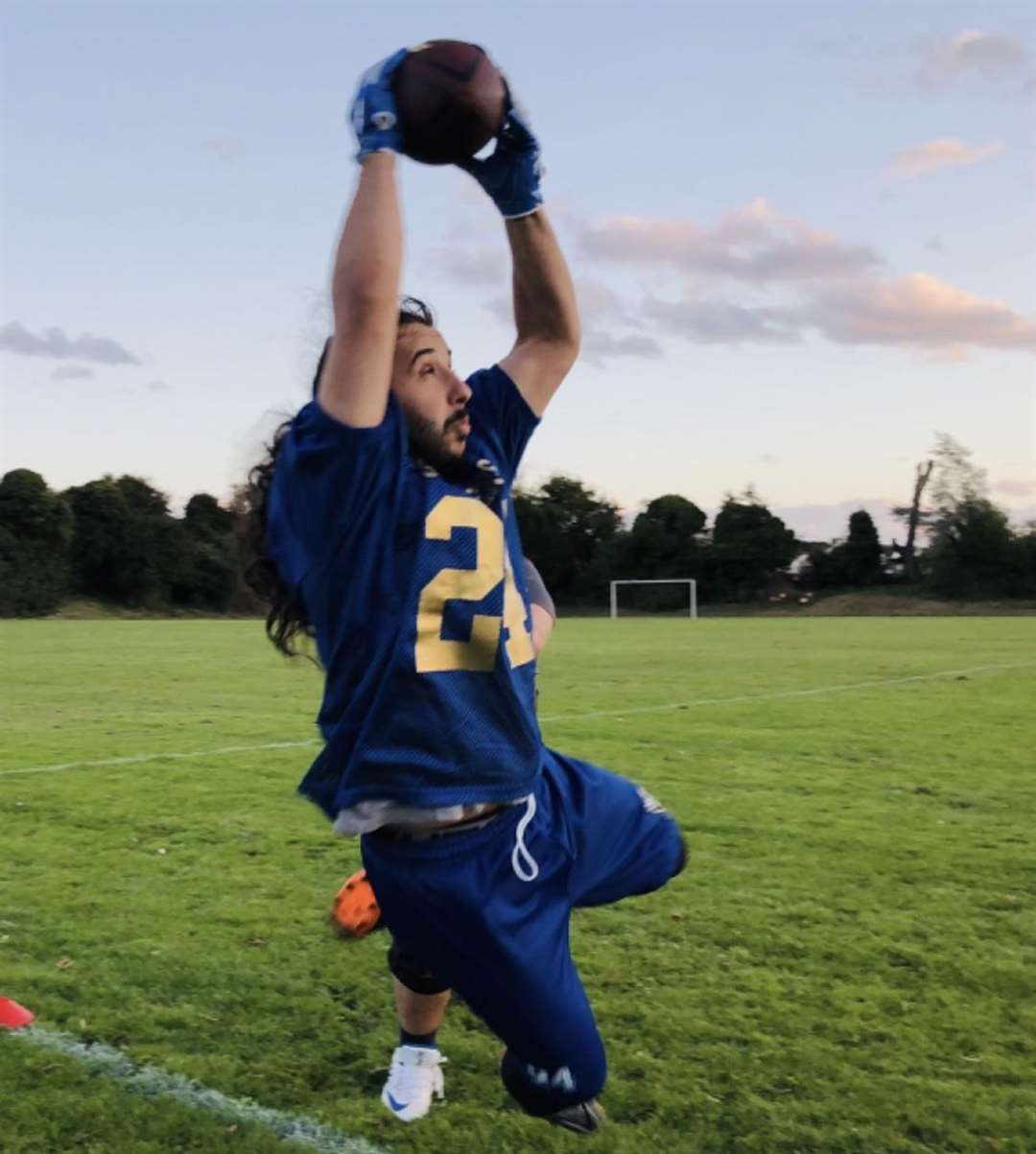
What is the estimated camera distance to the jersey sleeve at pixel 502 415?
2.82 metres

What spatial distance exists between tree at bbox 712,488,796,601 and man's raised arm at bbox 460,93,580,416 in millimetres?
53444

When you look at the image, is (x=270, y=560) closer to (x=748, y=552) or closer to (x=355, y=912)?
(x=355, y=912)

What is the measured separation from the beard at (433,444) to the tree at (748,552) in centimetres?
5386

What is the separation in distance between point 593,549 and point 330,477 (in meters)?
57.0

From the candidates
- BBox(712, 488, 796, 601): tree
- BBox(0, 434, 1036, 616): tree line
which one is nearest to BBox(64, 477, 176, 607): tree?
BBox(0, 434, 1036, 616): tree line

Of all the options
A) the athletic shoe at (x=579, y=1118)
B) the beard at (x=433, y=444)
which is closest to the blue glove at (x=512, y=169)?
the beard at (x=433, y=444)

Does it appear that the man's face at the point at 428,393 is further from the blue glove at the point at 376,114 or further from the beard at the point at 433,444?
the blue glove at the point at 376,114

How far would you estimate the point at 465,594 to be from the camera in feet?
8.17

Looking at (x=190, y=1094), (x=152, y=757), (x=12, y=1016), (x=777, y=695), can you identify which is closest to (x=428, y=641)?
(x=190, y=1094)

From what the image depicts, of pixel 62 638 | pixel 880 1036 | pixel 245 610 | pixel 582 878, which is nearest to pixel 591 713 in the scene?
pixel 880 1036

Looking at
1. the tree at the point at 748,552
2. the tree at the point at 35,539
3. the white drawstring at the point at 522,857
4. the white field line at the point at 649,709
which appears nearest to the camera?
the white drawstring at the point at 522,857

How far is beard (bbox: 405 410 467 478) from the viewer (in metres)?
2.54

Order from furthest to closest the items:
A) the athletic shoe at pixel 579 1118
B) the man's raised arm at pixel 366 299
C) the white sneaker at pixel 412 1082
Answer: the white sneaker at pixel 412 1082 < the athletic shoe at pixel 579 1118 < the man's raised arm at pixel 366 299

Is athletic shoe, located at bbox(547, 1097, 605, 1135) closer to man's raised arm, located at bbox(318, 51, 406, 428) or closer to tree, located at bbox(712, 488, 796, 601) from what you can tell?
man's raised arm, located at bbox(318, 51, 406, 428)
